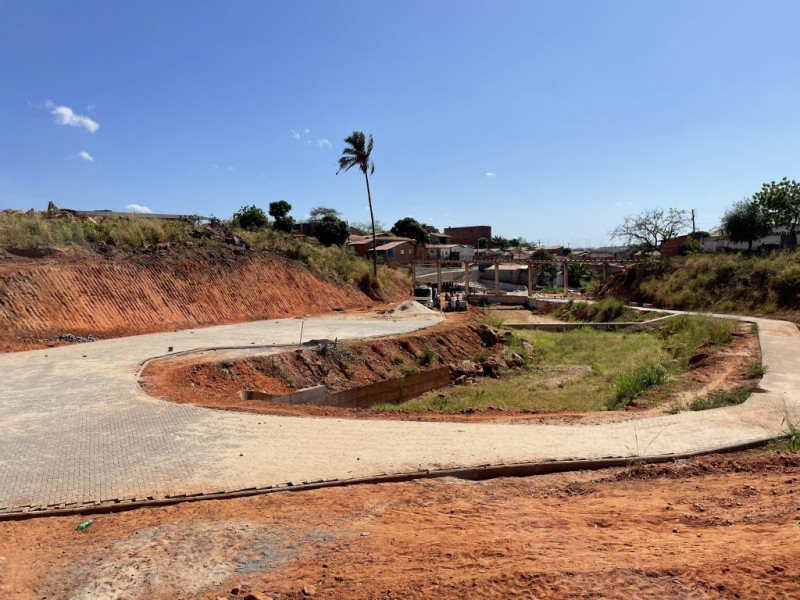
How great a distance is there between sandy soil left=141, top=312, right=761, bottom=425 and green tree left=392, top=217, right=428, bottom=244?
6710cm

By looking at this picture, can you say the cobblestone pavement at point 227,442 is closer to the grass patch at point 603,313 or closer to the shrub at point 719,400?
the shrub at point 719,400

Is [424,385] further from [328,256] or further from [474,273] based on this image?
[474,273]

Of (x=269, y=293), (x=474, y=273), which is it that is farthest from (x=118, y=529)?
(x=474, y=273)

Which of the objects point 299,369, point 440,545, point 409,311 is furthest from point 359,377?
point 409,311

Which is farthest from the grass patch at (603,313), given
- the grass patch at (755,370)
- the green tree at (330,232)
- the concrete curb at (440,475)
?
the green tree at (330,232)

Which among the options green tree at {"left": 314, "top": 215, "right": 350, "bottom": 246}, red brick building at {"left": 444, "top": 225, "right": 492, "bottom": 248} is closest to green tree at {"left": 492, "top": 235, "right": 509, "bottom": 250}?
red brick building at {"left": 444, "top": 225, "right": 492, "bottom": 248}

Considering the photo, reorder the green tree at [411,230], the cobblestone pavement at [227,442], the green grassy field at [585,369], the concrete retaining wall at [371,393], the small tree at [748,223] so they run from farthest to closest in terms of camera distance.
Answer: the green tree at [411,230]
the small tree at [748,223]
the green grassy field at [585,369]
the concrete retaining wall at [371,393]
the cobblestone pavement at [227,442]

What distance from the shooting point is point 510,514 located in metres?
5.22

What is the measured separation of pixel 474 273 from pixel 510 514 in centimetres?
6582

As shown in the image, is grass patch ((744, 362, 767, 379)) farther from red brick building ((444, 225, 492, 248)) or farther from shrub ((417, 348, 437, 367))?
red brick building ((444, 225, 492, 248))

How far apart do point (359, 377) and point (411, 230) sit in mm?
72137

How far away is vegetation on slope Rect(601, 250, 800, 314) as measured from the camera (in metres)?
27.9

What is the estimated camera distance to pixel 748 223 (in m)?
44.0

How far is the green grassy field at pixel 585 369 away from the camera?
1330 cm
